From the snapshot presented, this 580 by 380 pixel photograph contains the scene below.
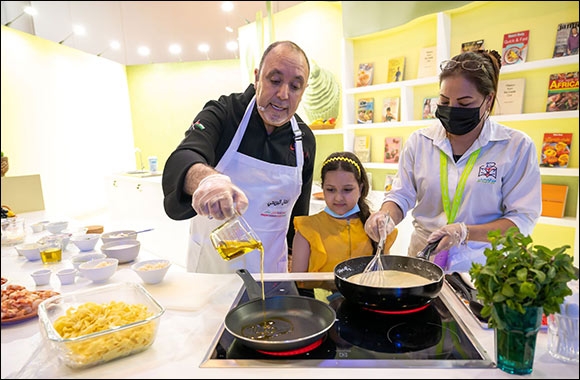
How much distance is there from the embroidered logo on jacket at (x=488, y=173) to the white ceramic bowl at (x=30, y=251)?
2229 millimetres

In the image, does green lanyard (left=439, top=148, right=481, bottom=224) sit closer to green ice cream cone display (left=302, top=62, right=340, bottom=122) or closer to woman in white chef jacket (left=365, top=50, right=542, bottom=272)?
woman in white chef jacket (left=365, top=50, right=542, bottom=272)

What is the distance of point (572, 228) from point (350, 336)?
7.61 feet

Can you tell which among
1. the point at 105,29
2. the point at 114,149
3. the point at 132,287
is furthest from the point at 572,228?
the point at 114,149

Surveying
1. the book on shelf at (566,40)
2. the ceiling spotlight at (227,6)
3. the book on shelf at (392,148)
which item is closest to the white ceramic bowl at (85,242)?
the ceiling spotlight at (227,6)

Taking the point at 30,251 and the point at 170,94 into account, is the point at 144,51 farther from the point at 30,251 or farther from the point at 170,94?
the point at 170,94

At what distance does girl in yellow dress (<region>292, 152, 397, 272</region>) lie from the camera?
1828 mm

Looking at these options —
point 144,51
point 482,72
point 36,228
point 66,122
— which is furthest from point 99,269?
point 66,122

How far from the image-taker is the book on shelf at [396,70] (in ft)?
11.0

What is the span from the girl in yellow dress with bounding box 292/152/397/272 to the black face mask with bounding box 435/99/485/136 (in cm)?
49

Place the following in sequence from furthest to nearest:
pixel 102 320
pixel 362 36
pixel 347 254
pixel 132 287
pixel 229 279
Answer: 1. pixel 362 36
2. pixel 347 254
3. pixel 229 279
4. pixel 132 287
5. pixel 102 320

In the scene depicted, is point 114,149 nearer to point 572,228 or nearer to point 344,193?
point 344,193

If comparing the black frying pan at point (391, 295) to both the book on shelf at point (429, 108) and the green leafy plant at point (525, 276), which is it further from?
the book on shelf at point (429, 108)

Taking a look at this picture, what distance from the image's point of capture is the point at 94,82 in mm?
5461

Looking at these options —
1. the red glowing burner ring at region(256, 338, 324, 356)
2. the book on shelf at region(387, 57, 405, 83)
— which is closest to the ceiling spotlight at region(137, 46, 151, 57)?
the red glowing burner ring at region(256, 338, 324, 356)
